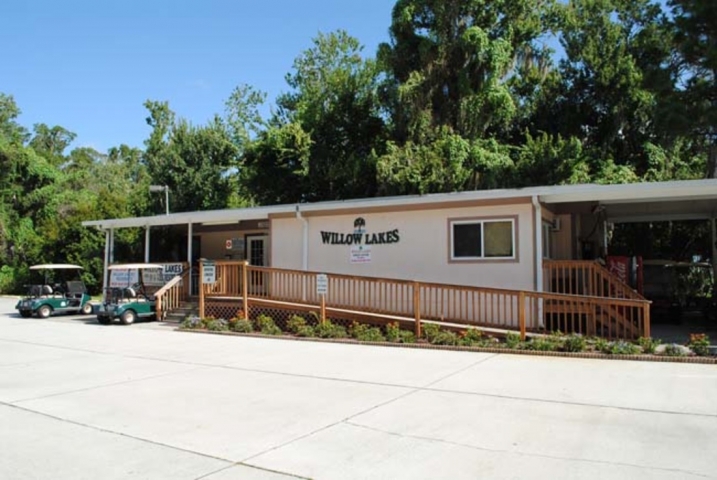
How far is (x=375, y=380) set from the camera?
8.08m

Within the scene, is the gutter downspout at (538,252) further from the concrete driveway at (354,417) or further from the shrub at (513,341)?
the concrete driveway at (354,417)

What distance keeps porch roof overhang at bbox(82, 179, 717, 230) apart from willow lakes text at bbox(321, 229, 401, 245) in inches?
24.5

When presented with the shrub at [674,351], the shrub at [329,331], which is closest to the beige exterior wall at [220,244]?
the shrub at [329,331]

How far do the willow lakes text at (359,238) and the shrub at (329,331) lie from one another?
2620mm

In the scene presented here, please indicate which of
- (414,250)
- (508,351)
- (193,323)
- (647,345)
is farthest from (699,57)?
(193,323)

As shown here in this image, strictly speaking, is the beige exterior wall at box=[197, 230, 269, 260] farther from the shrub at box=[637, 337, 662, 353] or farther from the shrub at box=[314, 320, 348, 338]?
the shrub at box=[637, 337, 662, 353]

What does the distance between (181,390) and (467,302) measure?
22.4ft

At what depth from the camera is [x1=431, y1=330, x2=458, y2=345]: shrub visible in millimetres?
11273

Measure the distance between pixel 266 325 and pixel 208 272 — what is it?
2.49 meters

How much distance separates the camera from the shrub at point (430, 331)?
38.0 feet

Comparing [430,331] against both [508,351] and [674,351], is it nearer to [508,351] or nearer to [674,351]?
[508,351]

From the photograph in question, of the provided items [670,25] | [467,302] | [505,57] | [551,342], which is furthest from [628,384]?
[505,57]

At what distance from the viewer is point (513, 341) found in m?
10.7

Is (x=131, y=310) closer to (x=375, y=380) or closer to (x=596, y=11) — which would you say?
(x=375, y=380)
